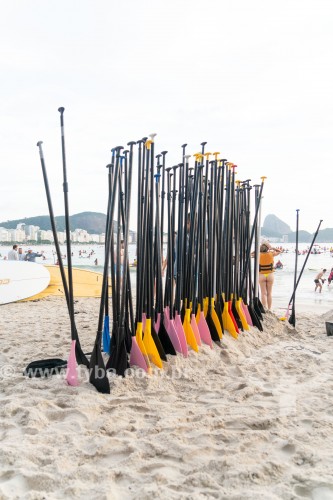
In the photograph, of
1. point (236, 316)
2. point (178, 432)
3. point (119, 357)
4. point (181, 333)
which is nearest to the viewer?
point (178, 432)

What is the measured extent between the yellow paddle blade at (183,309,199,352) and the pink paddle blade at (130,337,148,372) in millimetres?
691

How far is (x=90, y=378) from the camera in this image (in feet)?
9.35

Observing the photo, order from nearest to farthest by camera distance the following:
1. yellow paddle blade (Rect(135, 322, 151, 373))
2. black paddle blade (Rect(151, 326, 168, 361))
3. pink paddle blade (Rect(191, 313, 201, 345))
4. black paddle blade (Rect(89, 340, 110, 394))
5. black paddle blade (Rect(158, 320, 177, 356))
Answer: black paddle blade (Rect(89, 340, 110, 394))
yellow paddle blade (Rect(135, 322, 151, 373))
black paddle blade (Rect(151, 326, 168, 361))
black paddle blade (Rect(158, 320, 177, 356))
pink paddle blade (Rect(191, 313, 201, 345))

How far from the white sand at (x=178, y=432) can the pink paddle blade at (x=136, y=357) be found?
0.34 feet

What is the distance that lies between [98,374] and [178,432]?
0.78 meters

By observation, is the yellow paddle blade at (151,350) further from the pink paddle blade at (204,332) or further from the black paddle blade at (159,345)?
the pink paddle blade at (204,332)

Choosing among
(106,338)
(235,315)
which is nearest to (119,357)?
(106,338)

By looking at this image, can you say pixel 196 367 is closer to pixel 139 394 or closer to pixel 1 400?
pixel 139 394

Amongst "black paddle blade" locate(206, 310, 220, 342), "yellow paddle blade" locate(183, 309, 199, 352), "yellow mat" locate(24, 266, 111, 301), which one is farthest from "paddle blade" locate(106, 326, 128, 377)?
"yellow mat" locate(24, 266, 111, 301)

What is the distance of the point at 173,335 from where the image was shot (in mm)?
3512

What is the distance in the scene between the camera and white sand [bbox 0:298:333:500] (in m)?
1.75

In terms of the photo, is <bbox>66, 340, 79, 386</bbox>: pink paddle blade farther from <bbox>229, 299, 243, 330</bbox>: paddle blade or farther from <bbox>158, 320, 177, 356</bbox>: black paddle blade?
<bbox>229, 299, 243, 330</bbox>: paddle blade

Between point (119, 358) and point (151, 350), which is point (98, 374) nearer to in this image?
point (119, 358)

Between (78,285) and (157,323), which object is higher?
(157,323)
